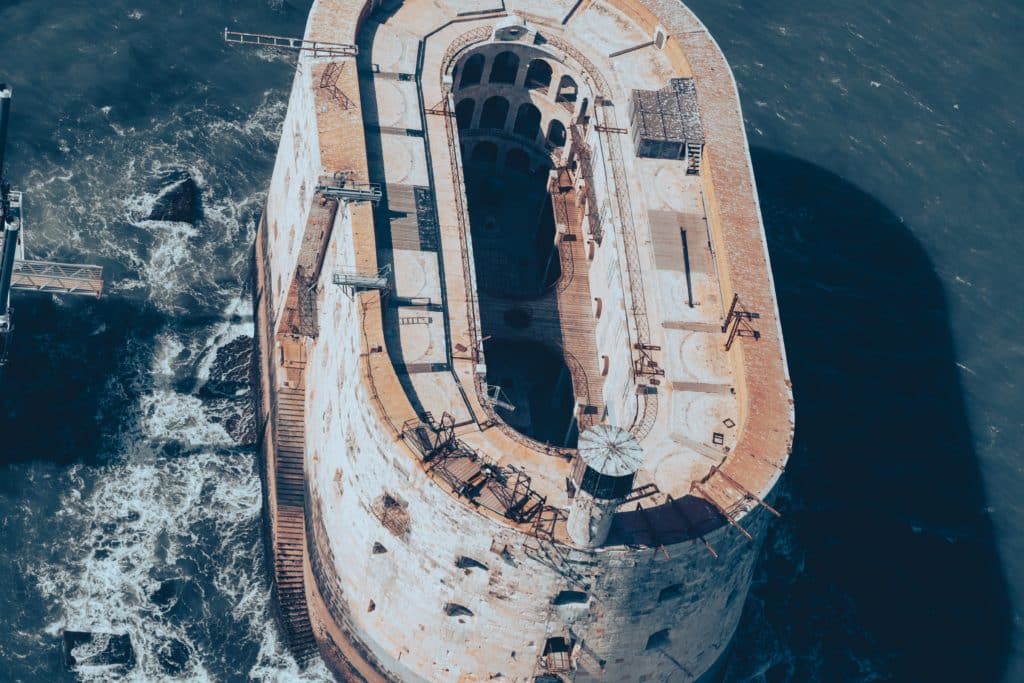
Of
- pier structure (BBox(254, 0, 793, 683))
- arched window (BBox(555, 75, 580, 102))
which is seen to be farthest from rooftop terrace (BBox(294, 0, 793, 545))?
arched window (BBox(555, 75, 580, 102))

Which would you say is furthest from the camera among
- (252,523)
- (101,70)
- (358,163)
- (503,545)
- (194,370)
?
(101,70)

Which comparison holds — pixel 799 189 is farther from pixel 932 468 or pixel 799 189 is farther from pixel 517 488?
pixel 517 488

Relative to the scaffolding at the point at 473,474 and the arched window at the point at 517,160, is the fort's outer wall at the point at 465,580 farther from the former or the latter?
the arched window at the point at 517,160

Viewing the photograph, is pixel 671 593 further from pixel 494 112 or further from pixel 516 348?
pixel 494 112

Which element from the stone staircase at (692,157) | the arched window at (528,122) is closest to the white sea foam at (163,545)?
the arched window at (528,122)

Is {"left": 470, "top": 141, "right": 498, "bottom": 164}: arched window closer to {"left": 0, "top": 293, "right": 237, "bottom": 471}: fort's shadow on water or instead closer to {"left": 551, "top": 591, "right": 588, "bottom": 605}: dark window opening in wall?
{"left": 0, "top": 293, "right": 237, "bottom": 471}: fort's shadow on water

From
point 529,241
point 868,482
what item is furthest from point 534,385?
point 868,482

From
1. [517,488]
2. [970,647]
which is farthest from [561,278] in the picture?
[970,647]
